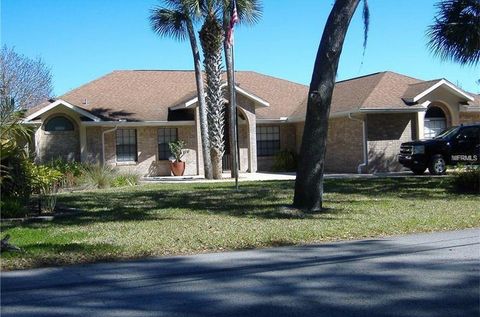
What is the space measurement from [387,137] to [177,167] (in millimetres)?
9376

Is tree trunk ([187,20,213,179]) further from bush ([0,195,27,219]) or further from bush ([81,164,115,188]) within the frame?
bush ([0,195,27,219])

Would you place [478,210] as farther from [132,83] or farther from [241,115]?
[132,83]

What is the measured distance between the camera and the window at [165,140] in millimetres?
27938

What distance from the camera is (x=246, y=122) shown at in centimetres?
2842

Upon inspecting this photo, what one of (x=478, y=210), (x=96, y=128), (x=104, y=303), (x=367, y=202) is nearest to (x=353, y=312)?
(x=104, y=303)

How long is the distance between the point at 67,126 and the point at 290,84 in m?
13.6

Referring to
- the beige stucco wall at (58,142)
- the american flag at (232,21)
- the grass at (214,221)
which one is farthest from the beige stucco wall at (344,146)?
the beige stucco wall at (58,142)

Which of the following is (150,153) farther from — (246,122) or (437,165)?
(437,165)

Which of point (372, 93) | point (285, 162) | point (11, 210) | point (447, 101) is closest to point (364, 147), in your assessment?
point (372, 93)

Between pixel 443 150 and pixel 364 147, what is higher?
pixel 364 147

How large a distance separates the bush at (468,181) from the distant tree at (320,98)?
5.71m

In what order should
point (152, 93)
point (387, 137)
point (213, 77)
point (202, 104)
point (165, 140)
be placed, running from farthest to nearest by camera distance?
point (152, 93) → point (165, 140) → point (387, 137) → point (202, 104) → point (213, 77)

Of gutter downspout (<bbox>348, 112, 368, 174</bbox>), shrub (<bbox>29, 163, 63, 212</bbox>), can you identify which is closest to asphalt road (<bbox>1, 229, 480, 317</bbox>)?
shrub (<bbox>29, 163, 63, 212</bbox>)

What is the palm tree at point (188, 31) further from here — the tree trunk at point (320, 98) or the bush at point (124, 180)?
the tree trunk at point (320, 98)
